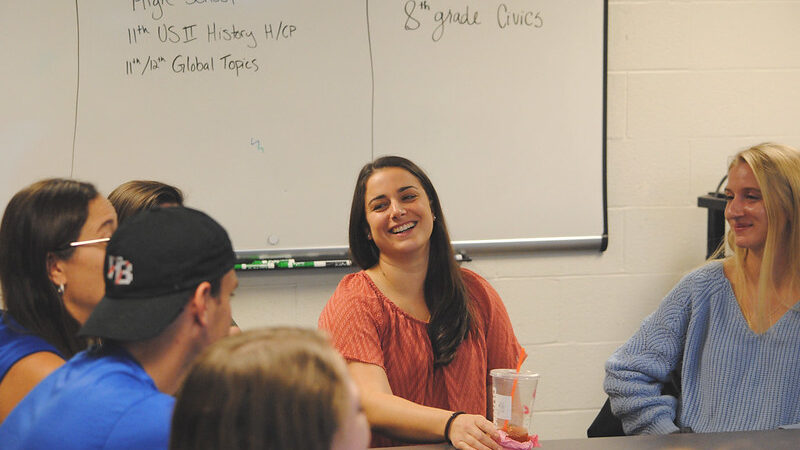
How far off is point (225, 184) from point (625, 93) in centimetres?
146

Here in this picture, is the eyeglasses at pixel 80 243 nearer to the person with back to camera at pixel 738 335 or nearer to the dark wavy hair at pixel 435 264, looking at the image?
the dark wavy hair at pixel 435 264

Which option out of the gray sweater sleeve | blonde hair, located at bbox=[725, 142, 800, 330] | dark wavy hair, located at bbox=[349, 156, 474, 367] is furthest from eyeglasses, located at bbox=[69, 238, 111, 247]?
blonde hair, located at bbox=[725, 142, 800, 330]

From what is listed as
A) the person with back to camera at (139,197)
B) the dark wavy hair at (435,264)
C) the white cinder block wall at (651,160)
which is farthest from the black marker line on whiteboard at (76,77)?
the white cinder block wall at (651,160)

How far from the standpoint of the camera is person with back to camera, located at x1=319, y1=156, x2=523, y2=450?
187cm

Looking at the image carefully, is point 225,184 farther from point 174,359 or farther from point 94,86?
point 174,359

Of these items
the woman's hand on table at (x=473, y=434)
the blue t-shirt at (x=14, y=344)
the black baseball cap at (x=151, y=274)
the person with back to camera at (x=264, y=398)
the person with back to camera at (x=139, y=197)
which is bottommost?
the woman's hand on table at (x=473, y=434)

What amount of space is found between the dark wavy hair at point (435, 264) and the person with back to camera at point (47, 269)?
73cm

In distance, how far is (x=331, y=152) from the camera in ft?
9.16

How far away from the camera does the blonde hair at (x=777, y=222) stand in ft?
6.26

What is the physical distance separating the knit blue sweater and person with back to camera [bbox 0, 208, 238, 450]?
3.70 feet

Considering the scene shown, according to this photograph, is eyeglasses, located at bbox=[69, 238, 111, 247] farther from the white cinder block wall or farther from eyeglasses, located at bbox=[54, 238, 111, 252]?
the white cinder block wall

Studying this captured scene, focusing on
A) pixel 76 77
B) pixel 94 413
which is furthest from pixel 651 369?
pixel 76 77

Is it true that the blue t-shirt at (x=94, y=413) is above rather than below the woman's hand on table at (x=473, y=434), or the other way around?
above

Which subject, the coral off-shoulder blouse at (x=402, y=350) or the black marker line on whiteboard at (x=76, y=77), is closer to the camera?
the coral off-shoulder blouse at (x=402, y=350)
